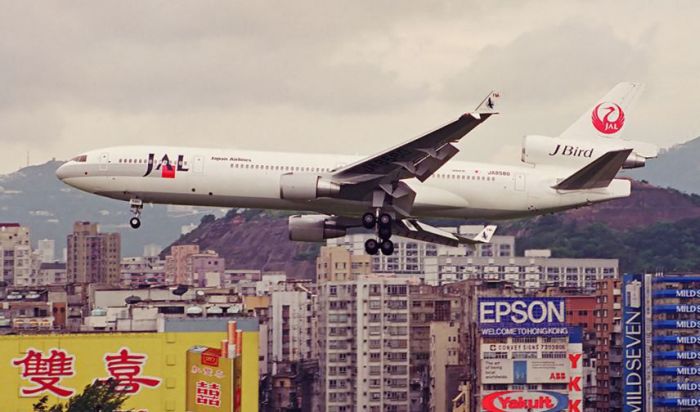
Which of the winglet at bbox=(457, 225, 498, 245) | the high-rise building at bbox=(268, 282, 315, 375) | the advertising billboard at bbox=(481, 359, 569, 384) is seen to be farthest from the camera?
the high-rise building at bbox=(268, 282, 315, 375)

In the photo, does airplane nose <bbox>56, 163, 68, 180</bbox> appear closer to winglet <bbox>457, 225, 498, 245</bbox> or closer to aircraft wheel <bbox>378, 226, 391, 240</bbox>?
aircraft wheel <bbox>378, 226, 391, 240</bbox>

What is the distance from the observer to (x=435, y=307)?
184m

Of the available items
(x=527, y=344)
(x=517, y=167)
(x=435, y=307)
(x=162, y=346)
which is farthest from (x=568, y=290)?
(x=517, y=167)

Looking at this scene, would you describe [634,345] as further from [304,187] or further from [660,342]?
[304,187]

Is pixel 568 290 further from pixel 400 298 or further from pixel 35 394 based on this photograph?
pixel 35 394

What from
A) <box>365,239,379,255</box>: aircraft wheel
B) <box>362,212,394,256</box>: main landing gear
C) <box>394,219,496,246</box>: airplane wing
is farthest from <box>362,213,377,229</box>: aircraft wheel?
<box>394,219,496,246</box>: airplane wing

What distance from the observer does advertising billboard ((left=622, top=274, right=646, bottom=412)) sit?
5984 inches

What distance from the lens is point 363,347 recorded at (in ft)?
543

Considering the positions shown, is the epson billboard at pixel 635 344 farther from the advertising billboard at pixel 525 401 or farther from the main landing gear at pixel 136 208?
the main landing gear at pixel 136 208

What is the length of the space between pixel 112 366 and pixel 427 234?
4582 cm

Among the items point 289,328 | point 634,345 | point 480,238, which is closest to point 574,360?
point 634,345

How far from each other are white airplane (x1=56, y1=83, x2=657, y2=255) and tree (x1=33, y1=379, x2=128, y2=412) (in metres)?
42.5

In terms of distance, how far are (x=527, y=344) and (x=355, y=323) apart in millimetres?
27156

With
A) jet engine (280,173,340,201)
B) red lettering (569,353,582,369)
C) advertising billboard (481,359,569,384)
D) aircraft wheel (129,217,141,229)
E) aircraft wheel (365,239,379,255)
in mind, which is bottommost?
advertising billboard (481,359,569,384)
